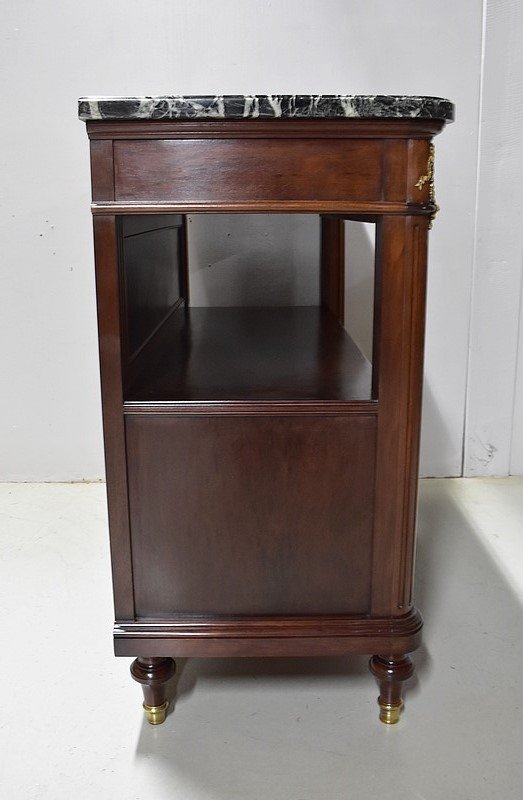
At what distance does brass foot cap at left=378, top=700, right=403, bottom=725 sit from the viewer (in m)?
1.45

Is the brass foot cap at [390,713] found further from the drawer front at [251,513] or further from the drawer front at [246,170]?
the drawer front at [246,170]

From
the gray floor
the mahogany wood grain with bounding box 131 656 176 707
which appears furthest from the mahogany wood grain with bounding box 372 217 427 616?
the mahogany wood grain with bounding box 131 656 176 707

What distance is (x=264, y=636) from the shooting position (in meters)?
1.40

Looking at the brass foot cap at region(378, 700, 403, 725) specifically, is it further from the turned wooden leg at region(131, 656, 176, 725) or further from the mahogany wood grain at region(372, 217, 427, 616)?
the turned wooden leg at region(131, 656, 176, 725)

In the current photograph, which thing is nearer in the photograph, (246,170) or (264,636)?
(246,170)

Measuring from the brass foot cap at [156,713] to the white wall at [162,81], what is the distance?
56.2 inches

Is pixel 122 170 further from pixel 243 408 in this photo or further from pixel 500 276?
pixel 500 276

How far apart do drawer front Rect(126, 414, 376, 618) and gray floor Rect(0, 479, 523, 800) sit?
0.69 ft

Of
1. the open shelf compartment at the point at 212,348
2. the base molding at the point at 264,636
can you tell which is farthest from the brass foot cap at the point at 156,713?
the open shelf compartment at the point at 212,348

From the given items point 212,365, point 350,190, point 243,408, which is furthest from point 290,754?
point 350,190

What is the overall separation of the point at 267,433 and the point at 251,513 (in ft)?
0.45

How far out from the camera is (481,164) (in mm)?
2590

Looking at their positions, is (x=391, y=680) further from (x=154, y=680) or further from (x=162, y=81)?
(x=162, y=81)

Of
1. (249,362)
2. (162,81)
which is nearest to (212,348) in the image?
Answer: (249,362)
